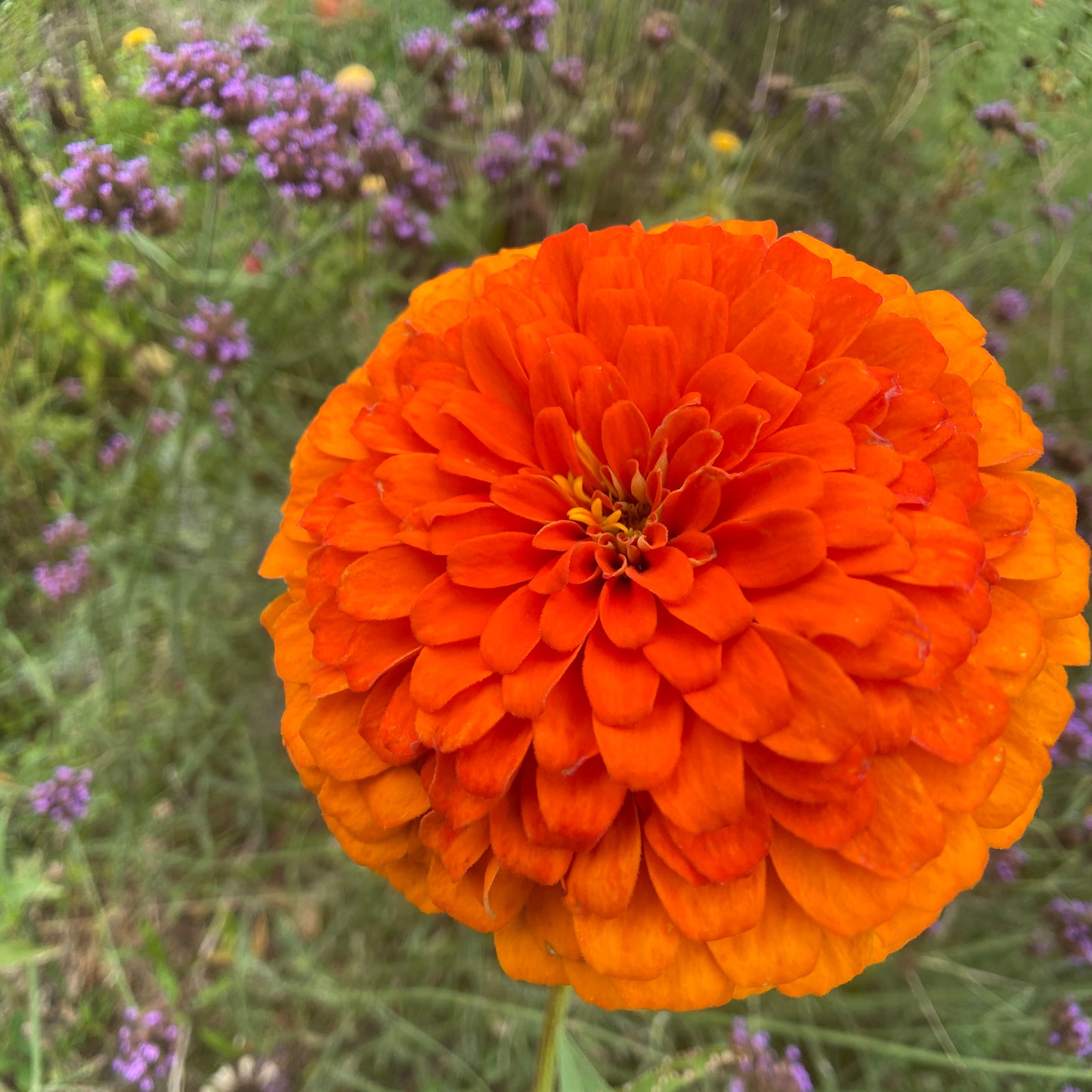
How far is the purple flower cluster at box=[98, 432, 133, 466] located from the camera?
2.11m

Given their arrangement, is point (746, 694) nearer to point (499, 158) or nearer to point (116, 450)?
point (499, 158)

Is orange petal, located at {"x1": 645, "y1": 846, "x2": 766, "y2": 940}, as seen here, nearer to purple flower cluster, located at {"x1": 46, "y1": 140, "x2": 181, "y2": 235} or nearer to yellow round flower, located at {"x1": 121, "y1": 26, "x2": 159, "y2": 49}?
purple flower cluster, located at {"x1": 46, "y1": 140, "x2": 181, "y2": 235}

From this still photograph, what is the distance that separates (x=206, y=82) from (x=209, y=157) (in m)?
0.17

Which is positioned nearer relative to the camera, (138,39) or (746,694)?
(746,694)

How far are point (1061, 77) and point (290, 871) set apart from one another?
2476 mm

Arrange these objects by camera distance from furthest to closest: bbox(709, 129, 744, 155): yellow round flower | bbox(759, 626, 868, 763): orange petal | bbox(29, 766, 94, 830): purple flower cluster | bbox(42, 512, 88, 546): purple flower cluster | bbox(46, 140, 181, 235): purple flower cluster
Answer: bbox(709, 129, 744, 155): yellow round flower < bbox(42, 512, 88, 546): purple flower cluster < bbox(29, 766, 94, 830): purple flower cluster < bbox(46, 140, 181, 235): purple flower cluster < bbox(759, 626, 868, 763): orange petal

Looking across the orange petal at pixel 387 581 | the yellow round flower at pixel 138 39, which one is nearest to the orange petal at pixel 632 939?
the orange petal at pixel 387 581

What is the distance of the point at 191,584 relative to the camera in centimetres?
204

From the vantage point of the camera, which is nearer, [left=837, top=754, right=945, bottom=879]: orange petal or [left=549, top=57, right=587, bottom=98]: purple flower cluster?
[left=837, top=754, right=945, bottom=879]: orange petal

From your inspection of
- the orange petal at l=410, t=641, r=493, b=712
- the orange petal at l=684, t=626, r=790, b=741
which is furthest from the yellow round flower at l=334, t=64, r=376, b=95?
the orange petal at l=684, t=626, r=790, b=741

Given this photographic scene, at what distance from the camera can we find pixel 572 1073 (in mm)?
877

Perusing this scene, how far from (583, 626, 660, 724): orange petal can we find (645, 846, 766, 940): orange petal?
0.17 m

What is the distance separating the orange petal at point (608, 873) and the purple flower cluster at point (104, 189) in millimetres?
1195

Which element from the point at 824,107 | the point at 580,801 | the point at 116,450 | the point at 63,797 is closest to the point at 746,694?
the point at 580,801
